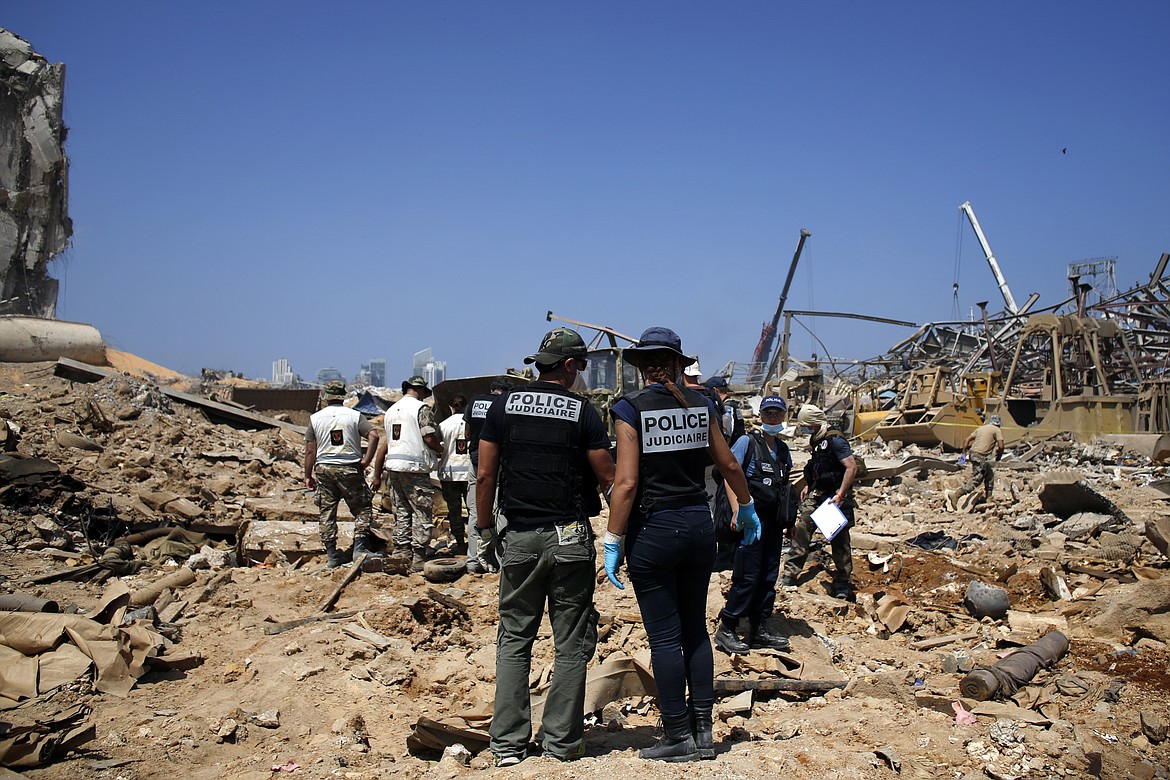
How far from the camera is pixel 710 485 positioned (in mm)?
5785

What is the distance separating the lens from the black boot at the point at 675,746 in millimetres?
3172

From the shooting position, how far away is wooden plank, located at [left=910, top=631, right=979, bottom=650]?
5.37m

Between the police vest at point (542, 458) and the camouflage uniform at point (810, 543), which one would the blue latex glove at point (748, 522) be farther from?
the camouflage uniform at point (810, 543)

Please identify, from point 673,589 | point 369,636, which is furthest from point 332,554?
point 673,589

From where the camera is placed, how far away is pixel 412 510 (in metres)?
7.24

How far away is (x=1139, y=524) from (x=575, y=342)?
7.83m

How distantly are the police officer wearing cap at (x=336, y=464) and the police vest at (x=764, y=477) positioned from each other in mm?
3695

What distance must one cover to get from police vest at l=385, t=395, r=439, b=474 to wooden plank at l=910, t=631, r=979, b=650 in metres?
4.31

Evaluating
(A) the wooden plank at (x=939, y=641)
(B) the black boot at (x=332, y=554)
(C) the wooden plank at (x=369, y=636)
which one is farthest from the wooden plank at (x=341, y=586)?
(A) the wooden plank at (x=939, y=641)

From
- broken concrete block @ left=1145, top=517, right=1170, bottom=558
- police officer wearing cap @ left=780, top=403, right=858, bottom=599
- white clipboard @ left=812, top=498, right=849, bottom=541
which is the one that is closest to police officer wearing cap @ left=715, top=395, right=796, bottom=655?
white clipboard @ left=812, top=498, right=849, bottom=541

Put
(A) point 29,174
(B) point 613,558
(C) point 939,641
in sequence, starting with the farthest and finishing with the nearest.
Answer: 1. (A) point 29,174
2. (C) point 939,641
3. (B) point 613,558

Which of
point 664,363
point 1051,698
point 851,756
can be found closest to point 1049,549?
point 1051,698

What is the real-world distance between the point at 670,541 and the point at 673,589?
0.23 m

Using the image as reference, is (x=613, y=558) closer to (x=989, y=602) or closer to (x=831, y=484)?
(x=831, y=484)
